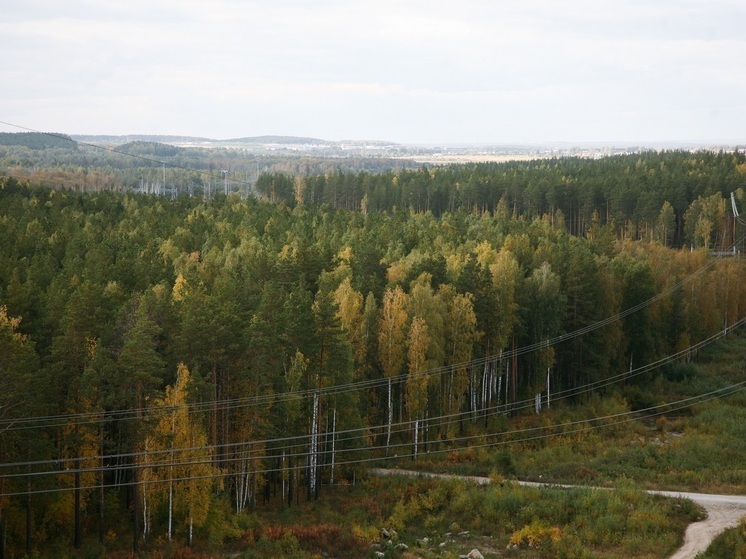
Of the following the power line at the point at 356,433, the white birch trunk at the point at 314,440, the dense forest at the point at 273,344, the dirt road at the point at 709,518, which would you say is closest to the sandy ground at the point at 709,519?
the dirt road at the point at 709,518

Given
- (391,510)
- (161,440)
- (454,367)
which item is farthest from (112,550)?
(454,367)

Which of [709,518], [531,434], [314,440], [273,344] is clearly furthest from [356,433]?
[709,518]

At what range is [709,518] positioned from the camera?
109 ft

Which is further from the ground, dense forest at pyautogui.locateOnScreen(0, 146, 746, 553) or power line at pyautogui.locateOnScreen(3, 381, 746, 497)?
dense forest at pyautogui.locateOnScreen(0, 146, 746, 553)

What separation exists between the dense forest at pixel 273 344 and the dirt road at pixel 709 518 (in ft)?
27.0

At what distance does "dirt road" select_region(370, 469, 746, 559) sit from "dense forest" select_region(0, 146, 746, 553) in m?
8.23

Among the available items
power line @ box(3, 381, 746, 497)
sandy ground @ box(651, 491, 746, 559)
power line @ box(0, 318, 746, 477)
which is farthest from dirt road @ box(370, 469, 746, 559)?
power line @ box(0, 318, 746, 477)

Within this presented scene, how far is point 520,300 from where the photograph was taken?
5466 cm

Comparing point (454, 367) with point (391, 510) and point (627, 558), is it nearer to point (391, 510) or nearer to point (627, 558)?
point (391, 510)

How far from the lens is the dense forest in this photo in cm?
3053

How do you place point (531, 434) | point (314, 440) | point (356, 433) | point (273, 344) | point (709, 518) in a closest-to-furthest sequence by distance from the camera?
1. point (709, 518)
2. point (273, 344)
3. point (314, 440)
4. point (356, 433)
5. point (531, 434)

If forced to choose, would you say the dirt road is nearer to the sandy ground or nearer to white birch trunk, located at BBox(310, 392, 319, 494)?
the sandy ground

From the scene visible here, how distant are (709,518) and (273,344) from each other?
17368 millimetres

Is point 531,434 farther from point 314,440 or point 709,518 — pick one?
point 314,440
